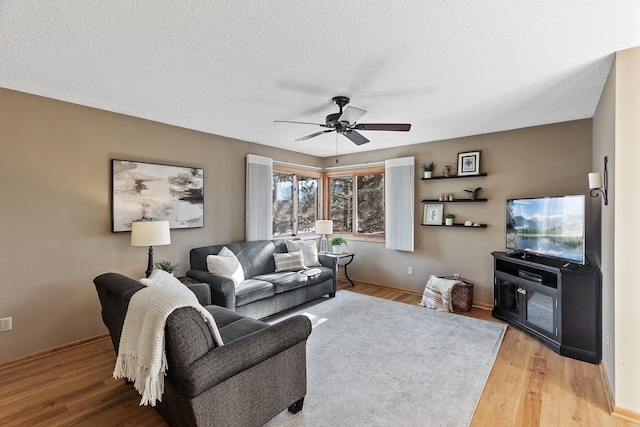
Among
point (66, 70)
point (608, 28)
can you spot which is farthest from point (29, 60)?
point (608, 28)

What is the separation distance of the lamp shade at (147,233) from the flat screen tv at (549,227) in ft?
13.8

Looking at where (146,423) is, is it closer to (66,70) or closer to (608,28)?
(66,70)

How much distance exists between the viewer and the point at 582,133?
377 centimetres

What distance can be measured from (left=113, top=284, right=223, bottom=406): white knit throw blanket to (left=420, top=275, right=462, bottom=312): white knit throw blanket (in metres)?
3.49

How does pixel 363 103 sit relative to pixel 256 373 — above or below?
above

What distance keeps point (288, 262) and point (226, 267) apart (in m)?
1.07

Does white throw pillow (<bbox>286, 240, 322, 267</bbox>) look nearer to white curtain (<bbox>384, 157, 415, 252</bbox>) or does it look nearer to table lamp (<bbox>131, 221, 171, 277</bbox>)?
white curtain (<bbox>384, 157, 415, 252</bbox>)

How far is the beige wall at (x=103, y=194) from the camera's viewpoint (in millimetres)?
2896

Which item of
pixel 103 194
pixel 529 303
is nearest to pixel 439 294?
pixel 529 303

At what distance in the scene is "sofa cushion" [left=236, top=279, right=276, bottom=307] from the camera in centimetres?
358

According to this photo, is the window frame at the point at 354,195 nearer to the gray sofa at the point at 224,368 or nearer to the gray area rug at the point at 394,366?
the gray area rug at the point at 394,366

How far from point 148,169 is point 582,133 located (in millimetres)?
5267

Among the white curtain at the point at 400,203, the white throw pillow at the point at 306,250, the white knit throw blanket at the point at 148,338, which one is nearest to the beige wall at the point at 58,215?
the white throw pillow at the point at 306,250

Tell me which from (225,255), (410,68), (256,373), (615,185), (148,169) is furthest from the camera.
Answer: (225,255)
